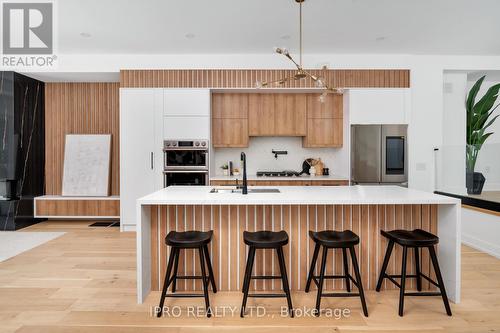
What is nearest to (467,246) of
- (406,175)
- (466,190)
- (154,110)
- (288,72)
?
(466,190)

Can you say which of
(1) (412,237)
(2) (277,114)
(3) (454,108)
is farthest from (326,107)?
(1) (412,237)

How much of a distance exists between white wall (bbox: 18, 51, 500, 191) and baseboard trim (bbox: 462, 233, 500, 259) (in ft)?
3.37

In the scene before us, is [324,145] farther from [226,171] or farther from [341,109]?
[226,171]

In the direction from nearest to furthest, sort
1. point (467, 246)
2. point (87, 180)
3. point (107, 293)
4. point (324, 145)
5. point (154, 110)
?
point (107, 293) < point (467, 246) < point (154, 110) < point (324, 145) < point (87, 180)

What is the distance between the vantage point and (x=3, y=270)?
127 inches

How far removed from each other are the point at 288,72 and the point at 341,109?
1.10 meters

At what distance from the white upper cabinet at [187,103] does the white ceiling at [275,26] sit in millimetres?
627

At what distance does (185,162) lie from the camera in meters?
4.78

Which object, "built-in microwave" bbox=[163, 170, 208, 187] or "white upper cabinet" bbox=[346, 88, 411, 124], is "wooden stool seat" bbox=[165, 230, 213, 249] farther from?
"white upper cabinet" bbox=[346, 88, 411, 124]

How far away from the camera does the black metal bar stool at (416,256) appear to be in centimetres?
231

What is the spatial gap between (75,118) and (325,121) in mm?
4563

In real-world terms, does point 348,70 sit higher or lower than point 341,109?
higher

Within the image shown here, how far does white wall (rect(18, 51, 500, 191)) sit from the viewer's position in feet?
15.9

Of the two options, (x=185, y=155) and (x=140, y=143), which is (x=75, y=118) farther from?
(x=185, y=155)
